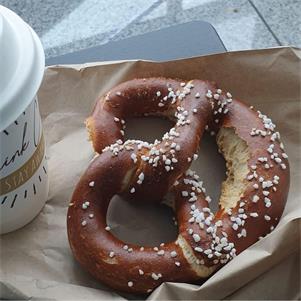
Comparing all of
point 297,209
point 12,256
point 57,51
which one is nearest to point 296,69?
point 297,209

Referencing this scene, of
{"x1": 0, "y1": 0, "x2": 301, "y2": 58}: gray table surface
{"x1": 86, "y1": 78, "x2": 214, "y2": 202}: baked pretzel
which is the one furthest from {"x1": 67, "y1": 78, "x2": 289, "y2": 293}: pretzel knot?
{"x1": 0, "y1": 0, "x2": 301, "y2": 58}: gray table surface

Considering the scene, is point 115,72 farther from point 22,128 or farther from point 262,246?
point 262,246

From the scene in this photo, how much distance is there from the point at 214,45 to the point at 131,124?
21cm

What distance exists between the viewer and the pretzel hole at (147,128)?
0.97 meters

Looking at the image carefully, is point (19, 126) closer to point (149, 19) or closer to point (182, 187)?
point (182, 187)

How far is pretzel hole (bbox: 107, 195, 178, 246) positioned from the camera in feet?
2.91

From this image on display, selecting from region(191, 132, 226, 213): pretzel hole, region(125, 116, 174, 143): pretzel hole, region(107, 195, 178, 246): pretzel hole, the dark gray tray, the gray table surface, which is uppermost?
the dark gray tray

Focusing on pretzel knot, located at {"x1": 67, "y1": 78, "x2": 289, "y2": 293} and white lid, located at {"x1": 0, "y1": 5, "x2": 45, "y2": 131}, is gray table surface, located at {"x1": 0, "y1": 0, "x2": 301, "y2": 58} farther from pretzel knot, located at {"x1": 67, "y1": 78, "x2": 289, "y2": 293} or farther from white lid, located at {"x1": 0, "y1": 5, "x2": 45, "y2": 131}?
white lid, located at {"x1": 0, "y1": 5, "x2": 45, "y2": 131}

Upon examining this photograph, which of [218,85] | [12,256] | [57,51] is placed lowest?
[57,51]

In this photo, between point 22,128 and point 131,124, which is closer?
point 22,128

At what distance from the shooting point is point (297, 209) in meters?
0.87

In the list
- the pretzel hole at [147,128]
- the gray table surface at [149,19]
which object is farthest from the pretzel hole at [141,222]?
the gray table surface at [149,19]

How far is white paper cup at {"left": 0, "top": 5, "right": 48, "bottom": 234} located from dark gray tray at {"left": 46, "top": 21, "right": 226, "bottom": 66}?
0.25 meters

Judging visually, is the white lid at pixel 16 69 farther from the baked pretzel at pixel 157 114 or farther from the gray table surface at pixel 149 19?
the gray table surface at pixel 149 19
